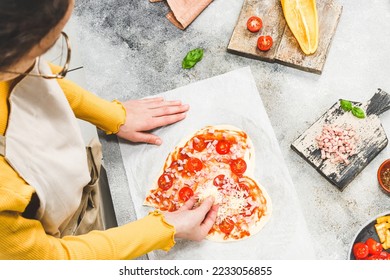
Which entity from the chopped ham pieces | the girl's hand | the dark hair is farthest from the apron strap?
the chopped ham pieces

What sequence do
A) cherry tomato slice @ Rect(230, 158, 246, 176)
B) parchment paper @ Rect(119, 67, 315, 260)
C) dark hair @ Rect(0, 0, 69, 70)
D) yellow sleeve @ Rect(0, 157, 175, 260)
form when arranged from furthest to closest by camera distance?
cherry tomato slice @ Rect(230, 158, 246, 176) < parchment paper @ Rect(119, 67, 315, 260) < yellow sleeve @ Rect(0, 157, 175, 260) < dark hair @ Rect(0, 0, 69, 70)

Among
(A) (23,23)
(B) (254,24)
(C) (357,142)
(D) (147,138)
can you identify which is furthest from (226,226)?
(A) (23,23)

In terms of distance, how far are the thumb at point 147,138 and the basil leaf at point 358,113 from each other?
2.41ft

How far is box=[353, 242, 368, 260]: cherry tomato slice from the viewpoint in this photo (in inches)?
65.3

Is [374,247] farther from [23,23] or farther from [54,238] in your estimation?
[23,23]

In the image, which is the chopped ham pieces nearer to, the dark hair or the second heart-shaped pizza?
the second heart-shaped pizza

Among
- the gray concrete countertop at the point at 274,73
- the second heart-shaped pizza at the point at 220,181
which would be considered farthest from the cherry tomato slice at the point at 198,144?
the gray concrete countertop at the point at 274,73

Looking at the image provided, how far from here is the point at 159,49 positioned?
2.07 meters

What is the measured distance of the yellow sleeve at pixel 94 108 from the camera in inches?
65.6

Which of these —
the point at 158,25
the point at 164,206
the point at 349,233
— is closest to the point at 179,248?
the point at 164,206

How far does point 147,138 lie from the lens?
1.91m

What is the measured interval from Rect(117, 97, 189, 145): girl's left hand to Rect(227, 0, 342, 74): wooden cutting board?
0.34m

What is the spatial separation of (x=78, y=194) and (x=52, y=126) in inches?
10.0

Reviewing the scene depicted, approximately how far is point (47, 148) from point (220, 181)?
2.40ft
